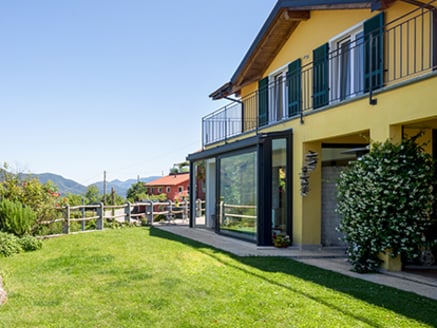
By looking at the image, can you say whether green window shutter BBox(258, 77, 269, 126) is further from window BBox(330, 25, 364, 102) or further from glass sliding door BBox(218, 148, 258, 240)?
window BBox(330, 25, 364, 102)

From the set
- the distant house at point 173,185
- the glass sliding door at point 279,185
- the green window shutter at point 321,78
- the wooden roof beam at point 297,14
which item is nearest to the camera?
the green window shutter at point 321,78

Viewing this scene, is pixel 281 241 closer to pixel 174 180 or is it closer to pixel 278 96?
pixel 278 96

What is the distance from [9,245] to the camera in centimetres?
1155

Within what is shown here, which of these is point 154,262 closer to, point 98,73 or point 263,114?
point 263,114

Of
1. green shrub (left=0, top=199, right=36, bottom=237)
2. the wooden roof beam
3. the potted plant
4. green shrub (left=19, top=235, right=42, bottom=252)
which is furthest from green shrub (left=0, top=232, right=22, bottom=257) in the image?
the wooden roof beam

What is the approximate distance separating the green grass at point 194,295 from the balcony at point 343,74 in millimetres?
3588

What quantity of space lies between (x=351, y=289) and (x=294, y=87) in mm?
7669

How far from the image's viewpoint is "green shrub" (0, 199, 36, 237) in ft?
42.9

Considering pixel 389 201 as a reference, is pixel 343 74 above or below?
above

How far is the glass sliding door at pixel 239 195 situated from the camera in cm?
1260

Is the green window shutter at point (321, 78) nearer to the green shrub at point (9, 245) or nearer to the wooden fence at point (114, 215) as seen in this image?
the green shrub at point (9, 245)

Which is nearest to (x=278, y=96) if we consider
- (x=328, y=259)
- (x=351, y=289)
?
(x=328, y=259)

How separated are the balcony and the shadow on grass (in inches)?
130

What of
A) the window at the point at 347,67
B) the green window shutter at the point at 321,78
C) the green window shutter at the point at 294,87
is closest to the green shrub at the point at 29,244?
the green window shutter at the point at 294,87
